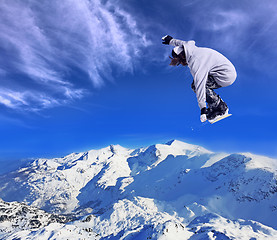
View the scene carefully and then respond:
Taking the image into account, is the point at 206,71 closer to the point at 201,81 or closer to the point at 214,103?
the point at 201,81

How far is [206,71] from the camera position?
5645 mm

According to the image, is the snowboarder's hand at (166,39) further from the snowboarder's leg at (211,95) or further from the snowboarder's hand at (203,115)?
the snowboarder's hand at (203,115)

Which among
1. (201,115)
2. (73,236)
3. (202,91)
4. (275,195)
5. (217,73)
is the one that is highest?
(217,73)

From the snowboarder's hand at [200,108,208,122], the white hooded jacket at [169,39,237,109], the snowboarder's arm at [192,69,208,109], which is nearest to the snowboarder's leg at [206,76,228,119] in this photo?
the snowboarder's hand at [200,108,208,122]

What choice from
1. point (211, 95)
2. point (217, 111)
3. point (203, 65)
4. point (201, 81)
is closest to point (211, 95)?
point (211, 95)

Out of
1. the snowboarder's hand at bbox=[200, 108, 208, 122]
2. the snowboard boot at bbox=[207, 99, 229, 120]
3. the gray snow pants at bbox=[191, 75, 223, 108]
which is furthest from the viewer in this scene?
the gray snow pants at bbox=[191, 75, 223, 108]

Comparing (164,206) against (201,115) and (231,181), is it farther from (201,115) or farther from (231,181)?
(201,115)

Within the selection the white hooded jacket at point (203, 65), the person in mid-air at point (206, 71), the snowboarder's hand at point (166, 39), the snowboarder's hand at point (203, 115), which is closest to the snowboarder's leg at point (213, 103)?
the person in mid-air at point (206, 71)

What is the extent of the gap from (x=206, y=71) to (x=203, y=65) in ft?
0.69

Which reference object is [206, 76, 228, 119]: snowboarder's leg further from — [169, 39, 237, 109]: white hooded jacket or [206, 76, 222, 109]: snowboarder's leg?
[169, 39, 237, 109]: white hooded jacket

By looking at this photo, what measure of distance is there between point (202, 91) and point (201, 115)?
768mm

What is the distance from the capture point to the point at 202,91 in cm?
561

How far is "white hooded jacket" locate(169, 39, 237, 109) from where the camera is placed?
18.4 ft

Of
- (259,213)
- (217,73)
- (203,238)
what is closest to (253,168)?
(259,213)
